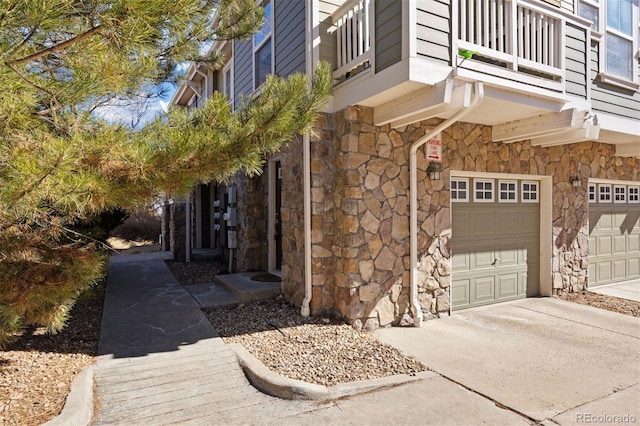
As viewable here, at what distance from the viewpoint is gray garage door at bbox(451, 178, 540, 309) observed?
578cm

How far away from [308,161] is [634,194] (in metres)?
7.49

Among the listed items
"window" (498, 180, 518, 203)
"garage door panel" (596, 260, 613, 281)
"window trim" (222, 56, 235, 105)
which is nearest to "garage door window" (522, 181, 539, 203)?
"window" (498, 180, 518, 203)

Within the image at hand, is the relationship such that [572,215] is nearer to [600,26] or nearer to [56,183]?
[600,26]

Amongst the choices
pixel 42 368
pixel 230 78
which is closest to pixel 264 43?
pixel 230 78

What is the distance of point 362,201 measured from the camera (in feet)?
15.7

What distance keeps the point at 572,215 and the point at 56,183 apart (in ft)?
24.7

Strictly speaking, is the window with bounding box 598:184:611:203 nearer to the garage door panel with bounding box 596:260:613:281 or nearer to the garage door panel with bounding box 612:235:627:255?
the garage door panel with bounding box 612:235:627:255

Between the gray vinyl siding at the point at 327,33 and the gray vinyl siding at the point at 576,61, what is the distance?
3.09 meters

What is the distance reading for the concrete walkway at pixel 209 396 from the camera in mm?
2920

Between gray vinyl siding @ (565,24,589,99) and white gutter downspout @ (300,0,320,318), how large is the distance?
3356 mm

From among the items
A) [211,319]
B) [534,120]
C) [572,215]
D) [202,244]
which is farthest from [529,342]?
[202,244]

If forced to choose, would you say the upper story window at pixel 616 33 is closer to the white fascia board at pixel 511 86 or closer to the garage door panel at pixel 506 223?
the white fascia board at pixel 511 86

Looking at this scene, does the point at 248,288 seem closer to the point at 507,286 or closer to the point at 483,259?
the point at 483,259

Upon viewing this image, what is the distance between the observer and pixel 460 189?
5.77 metres
